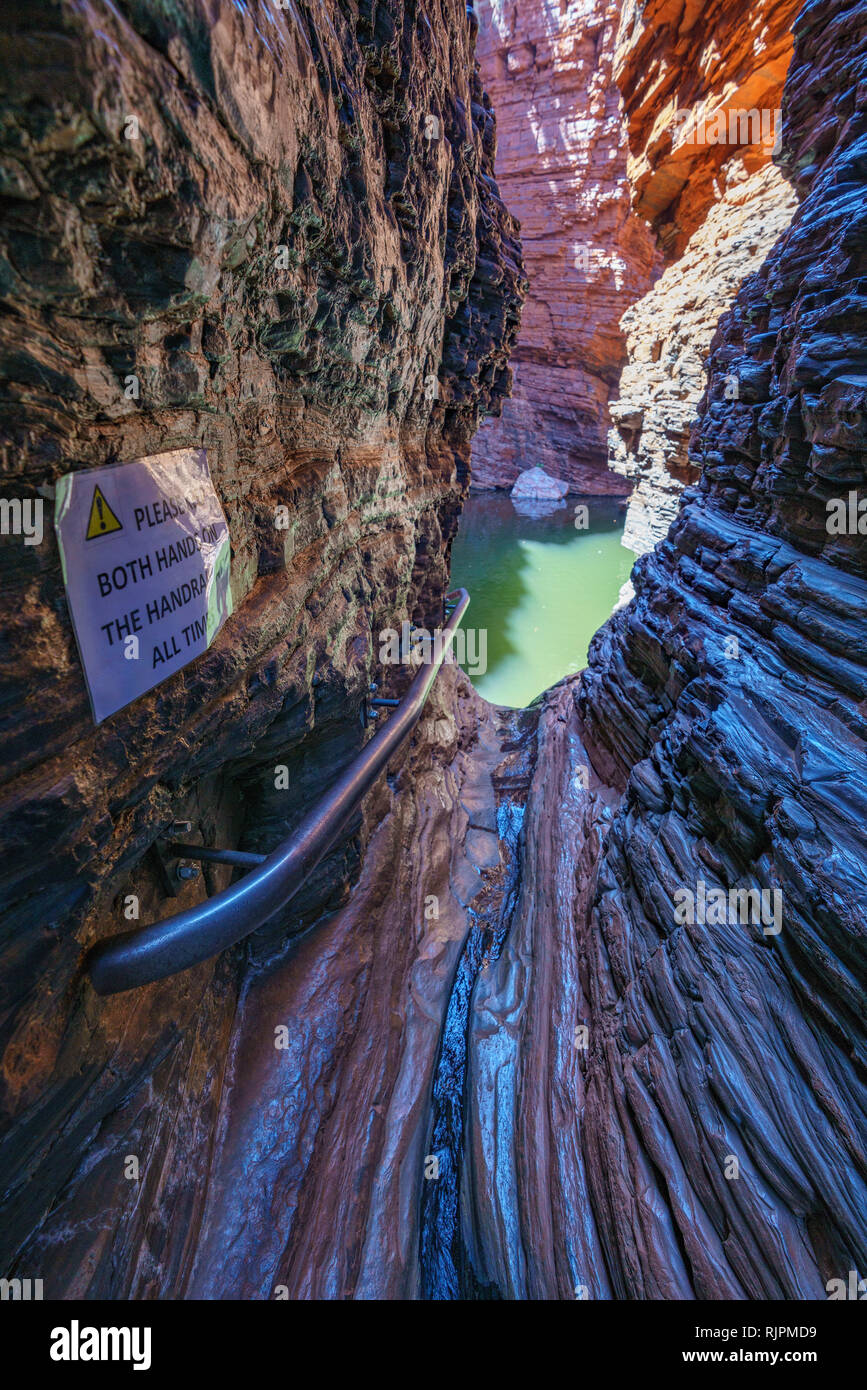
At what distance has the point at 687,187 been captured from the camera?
13.6m

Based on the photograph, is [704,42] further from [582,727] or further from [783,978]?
[783,978]

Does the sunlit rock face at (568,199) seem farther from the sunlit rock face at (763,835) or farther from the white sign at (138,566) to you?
the white sign at (138,566)

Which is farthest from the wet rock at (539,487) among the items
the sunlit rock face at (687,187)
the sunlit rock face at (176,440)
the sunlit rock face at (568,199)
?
the sunlit rock face at (176,440)

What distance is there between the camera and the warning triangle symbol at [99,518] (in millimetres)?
1344

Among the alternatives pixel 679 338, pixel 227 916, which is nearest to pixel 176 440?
pixel 227 916

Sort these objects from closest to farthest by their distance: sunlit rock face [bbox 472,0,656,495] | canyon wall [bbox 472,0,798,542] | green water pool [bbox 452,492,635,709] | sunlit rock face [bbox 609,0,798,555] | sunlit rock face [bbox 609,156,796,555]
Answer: sunlit rock face [bbox 609,156,796,555], sunlit rock face [bbox 609,0,798,555], canyon wall [bbox 472,0,798,542], green water pool [bbox 452,492,635,709], sunlit rock face [bbox 472,0,656,495]

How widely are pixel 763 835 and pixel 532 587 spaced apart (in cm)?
1453

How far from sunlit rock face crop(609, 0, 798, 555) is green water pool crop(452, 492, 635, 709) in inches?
96.9

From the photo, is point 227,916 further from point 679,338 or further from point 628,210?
point 628,210

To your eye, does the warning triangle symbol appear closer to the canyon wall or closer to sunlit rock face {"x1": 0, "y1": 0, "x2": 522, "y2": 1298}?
sunlit rock face {"x1": 0, "y1": 0, "x2": 522, "y2": 1298}

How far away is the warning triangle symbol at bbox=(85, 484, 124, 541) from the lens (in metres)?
1.34

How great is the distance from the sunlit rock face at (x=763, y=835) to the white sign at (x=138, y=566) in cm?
277

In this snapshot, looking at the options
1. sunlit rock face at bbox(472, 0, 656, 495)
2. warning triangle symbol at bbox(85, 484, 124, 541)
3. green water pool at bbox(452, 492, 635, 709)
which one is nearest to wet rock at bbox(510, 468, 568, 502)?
green water pool at bbox(452, 492, 635, 709)
